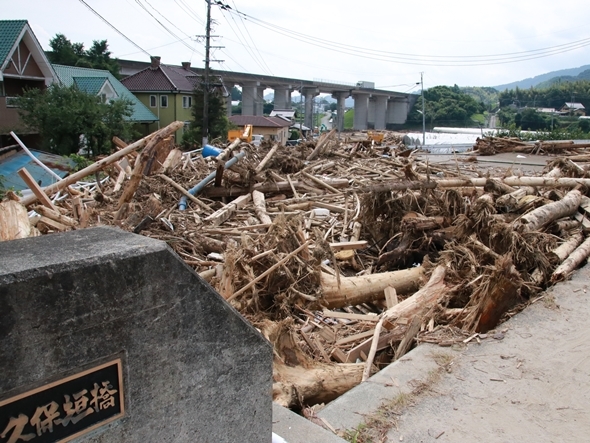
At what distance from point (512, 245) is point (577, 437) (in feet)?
11.7

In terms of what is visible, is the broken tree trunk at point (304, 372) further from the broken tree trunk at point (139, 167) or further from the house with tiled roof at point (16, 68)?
A: the house with tiled roof at point (16, 68)

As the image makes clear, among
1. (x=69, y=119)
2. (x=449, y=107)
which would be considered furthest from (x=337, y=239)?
(x=449, y=107)

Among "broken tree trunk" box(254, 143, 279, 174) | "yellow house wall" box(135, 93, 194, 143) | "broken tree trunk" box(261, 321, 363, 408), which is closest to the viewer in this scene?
"broken tree trunk" box(261, 321, 363, 408)

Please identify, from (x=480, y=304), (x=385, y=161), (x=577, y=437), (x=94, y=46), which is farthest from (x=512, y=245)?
(x=94, y=46)

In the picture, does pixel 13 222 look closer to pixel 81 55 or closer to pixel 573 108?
pixel 81 55

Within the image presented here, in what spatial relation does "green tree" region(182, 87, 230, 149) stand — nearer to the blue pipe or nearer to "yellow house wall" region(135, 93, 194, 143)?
"yellow house wall" region(135, 93, 194, 143)

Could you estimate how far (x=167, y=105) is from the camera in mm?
43438

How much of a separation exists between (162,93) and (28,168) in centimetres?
2860

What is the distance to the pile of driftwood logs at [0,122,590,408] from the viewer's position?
5.66 m

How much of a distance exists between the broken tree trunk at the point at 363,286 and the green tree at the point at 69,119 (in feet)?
69.5

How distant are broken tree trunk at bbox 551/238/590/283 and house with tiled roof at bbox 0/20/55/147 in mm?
25331

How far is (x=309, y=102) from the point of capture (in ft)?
248

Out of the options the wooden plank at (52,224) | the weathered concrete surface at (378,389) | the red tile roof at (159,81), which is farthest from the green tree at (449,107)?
the weathered concrete surface at (378,389)

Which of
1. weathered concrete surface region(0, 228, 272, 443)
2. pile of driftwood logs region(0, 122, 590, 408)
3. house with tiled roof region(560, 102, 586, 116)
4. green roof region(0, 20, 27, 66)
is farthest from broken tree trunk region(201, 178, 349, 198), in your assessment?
house with tiled roof region(560, 102, 586, 116)
